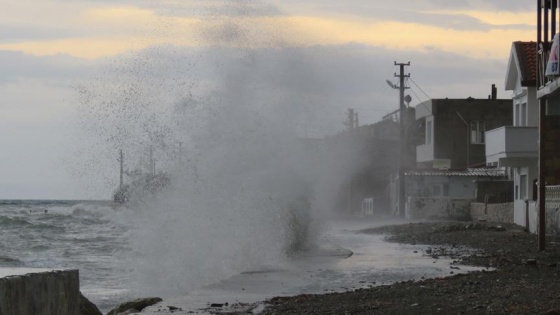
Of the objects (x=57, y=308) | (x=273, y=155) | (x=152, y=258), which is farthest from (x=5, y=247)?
(x=57, y=308)

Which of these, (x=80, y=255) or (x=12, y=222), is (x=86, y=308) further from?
(x=12, y=222)

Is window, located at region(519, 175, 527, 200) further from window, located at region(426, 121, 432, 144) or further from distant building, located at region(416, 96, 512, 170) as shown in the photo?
window, located at region(426, 121, 432, 144)

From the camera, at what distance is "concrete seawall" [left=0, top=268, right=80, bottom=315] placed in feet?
22.3

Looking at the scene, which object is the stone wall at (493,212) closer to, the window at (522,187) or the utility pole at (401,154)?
the window at (522,187)

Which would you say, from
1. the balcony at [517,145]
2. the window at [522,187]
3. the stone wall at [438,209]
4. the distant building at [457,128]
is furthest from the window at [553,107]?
A: the distant building at [457,128]

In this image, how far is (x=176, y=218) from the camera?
25375 mm

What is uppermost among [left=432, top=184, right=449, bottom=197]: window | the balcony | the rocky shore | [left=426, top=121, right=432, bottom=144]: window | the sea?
[left=426, top=121, right=432, bottom=144]: window

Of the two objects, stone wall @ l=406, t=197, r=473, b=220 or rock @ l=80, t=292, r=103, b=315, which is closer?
rock @ l=80, t=292, r=103, b=315

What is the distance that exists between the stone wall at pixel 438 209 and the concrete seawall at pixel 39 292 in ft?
144

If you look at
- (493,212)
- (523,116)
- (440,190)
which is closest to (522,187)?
(523,116)

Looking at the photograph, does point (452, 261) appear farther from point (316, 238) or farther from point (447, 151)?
point (447, 151)

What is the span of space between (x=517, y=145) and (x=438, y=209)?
16952 mm

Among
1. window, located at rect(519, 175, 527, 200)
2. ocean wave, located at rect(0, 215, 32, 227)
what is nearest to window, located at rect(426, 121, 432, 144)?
ocean wave, located at rect(0, 215, 32, 227)

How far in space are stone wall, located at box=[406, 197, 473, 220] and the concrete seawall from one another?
43938 millimetres
